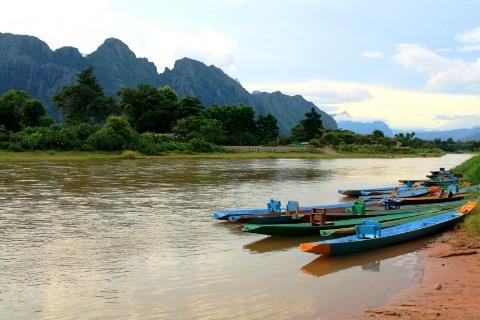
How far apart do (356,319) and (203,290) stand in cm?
328

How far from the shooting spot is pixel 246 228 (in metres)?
14.1

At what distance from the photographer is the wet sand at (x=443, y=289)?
8.21 m

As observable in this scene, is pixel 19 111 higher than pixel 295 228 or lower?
higher

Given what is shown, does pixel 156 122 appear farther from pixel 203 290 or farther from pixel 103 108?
pixel 203 290

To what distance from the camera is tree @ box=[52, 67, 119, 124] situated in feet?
293

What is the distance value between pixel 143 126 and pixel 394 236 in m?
80.5

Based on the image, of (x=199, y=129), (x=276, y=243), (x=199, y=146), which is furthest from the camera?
(x=199, y=129)

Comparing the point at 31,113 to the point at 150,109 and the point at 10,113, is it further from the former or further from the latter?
the point at 150,109

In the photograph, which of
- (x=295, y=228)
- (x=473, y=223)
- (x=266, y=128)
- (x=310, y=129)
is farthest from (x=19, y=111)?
(x=473, y=223)

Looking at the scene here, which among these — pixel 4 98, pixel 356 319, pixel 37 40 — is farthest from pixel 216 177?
pixel 37 40

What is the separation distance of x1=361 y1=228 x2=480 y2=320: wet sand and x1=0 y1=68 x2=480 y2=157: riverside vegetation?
169 ft

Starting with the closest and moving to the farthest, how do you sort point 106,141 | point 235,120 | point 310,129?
point 106,141, point 235,120, point 310,129

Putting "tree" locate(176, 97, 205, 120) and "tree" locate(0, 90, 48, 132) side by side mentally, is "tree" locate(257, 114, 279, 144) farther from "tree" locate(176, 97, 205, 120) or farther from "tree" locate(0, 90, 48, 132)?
"tree" locate(0, 90, 48, 132)

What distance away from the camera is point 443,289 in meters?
9.65
